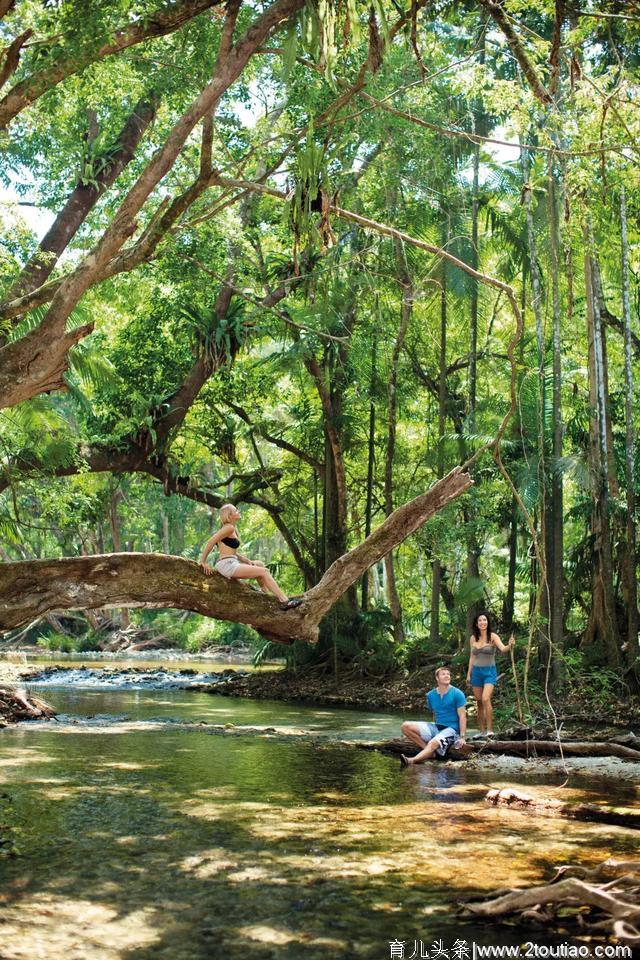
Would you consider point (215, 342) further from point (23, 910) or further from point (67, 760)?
point (23, 910)

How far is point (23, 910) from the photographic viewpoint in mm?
5340

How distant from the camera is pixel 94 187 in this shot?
51.2ft

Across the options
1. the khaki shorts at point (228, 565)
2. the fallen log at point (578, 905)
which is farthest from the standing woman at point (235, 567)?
the fallen log at point (578, 905)

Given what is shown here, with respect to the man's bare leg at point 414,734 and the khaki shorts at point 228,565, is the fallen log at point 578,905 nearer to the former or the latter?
the khaki shorts at point 228,565

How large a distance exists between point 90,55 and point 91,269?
7.00ft

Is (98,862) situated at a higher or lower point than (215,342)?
lower

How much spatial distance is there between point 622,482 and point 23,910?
17004 millimetres

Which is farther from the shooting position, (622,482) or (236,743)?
(622,482)

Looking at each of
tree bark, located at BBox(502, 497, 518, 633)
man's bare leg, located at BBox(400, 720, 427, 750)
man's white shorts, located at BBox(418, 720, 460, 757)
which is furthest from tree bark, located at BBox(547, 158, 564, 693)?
man's bare leg, located at BBox(400, 720, 427, 750)

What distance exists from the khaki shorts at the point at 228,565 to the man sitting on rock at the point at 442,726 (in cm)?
380

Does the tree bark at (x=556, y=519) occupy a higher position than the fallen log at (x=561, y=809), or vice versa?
the tree bark at (x=556, y=519)

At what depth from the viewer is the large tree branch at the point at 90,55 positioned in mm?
9281

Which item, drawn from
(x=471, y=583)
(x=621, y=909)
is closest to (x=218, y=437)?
(x=471, y=583)

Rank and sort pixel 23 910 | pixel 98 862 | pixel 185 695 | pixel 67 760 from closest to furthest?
pixel 23 910 < pixel 98 862 < pixel 67 760 < pixel 185 695
